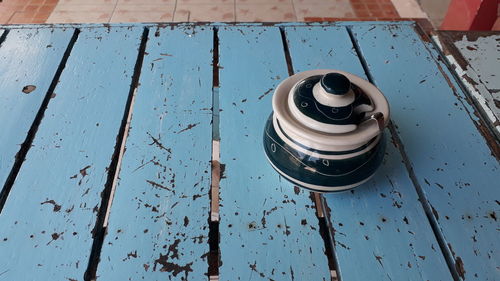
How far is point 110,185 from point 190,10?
5.42 feet

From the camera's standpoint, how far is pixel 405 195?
0.62 m

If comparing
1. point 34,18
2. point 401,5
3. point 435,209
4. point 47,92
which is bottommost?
point 401,5

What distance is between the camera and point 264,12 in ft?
6.80

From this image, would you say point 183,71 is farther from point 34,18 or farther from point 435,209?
point 34,18

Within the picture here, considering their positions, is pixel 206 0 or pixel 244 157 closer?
pixel 244 157

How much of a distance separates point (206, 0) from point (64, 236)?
1.85 metres

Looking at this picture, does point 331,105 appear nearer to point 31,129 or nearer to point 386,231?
point 386,231

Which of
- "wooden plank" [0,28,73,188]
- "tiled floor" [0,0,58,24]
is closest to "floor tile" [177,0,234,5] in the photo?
"tiled floor" [0,0,58,24]

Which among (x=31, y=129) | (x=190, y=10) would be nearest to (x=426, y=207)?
(x=31, y=129)

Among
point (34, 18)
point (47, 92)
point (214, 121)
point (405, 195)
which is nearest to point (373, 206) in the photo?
point (405, 195)

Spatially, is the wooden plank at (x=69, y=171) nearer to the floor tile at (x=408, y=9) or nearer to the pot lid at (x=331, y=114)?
the pot lid at (x=331, y=114)

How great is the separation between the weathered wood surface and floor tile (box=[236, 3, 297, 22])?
3.95 feet

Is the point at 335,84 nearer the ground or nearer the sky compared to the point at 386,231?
nearer the sky

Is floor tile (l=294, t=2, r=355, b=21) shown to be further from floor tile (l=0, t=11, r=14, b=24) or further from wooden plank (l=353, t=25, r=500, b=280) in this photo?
floor tile (l=0, t=11, r=14, b=24)
